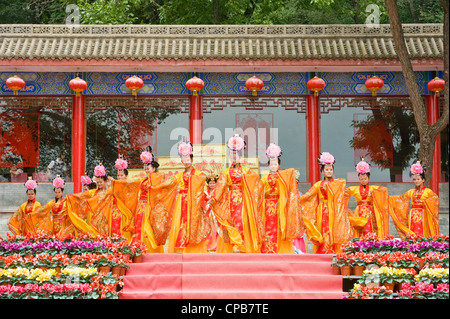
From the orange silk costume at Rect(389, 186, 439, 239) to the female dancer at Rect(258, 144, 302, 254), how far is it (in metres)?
1.77

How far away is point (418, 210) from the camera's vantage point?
10578 millimetres

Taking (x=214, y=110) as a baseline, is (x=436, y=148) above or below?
below

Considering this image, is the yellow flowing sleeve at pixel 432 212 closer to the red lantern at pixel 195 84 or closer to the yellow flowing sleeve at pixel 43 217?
the red lantern at pixel 195 84

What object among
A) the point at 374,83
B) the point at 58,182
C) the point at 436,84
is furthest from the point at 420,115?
the point at 58,182

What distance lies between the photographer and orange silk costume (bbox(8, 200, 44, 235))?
11469mm

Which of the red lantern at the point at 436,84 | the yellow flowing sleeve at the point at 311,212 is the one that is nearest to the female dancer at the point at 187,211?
the yellow flowing sleeve at the point at 311,212

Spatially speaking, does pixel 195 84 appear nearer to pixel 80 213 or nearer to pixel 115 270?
pixel 80 213

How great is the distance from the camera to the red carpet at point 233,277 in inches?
314

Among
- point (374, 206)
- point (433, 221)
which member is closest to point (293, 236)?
point (374, 206)

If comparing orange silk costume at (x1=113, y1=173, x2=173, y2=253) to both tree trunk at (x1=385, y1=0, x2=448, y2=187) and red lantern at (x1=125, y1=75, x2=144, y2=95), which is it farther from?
tree trunk at (x1=385, y1=0, x2=448, y2=187)

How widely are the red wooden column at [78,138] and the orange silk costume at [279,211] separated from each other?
486cm

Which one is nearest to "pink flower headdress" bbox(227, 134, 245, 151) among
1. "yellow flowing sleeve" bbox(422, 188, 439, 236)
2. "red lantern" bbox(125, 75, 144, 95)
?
"yellow flowing sleeve" bbox(422, 188, 439, 236)

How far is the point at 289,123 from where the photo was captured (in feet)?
45.3

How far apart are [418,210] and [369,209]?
74 cm
